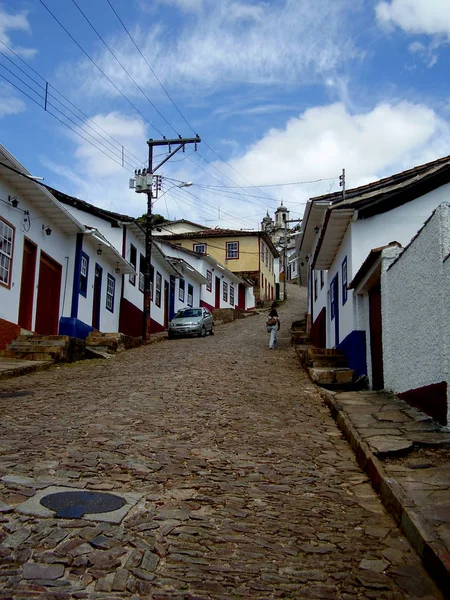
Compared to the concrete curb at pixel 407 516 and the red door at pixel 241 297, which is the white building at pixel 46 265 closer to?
the concrete curb at pixel 407 516

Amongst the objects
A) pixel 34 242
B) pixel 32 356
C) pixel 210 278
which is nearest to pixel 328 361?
pixel 32 356

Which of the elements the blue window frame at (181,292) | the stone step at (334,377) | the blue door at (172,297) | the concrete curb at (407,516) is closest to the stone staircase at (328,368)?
the stone step at (334,377)

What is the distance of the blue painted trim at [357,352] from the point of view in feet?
41.9

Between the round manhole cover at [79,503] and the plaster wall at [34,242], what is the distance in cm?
1098

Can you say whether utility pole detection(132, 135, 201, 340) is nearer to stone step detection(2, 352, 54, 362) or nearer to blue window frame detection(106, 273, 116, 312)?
blue window frame detection(106, 273, 116, 312)

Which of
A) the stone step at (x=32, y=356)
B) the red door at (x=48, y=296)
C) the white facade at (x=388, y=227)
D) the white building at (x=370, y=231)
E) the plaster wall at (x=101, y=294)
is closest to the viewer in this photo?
the white building at (x=370, y=231)

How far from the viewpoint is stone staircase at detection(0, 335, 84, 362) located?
15562 millimetres

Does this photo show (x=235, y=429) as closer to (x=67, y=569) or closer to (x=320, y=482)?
(x=320, y=482)

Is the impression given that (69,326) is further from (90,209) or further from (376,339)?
(376,339)

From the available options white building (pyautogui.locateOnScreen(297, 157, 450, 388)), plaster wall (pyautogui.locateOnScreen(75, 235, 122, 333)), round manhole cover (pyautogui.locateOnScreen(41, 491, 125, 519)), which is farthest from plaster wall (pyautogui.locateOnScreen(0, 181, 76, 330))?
round manhole cover (pyautogui.locateOnScreen(41, 491, 125, 519))

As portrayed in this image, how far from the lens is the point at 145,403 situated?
10.0 m

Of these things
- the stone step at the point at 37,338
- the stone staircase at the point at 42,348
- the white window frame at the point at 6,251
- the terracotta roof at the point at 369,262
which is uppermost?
the white window frame at the point at 6,251

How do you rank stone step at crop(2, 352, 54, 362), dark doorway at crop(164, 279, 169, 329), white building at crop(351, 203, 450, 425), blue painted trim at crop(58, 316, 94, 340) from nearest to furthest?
1. white building at crop(351, 203, 450, 425)
2. stone step at crop(2, 352, 54, 362)
3. blue painted trim at crop(58, 316, 94, 340)
4. dark doorway at crop(164, 279, 169, 329)

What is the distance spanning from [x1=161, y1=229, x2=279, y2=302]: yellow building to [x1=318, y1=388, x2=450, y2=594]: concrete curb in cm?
4165
